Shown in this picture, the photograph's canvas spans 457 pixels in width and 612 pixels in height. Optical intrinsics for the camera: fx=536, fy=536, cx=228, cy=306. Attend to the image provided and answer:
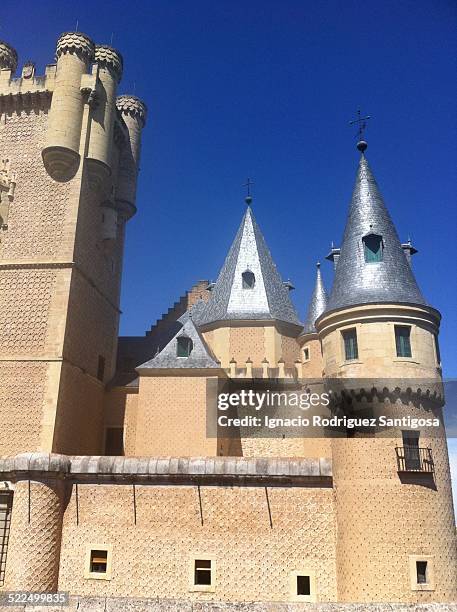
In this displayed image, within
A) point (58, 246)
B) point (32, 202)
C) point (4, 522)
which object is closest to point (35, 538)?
point (4, 522)

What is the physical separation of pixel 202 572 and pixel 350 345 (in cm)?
777

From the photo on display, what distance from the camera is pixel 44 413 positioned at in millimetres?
20641

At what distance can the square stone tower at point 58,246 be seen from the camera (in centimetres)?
2125

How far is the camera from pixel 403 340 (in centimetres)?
1591

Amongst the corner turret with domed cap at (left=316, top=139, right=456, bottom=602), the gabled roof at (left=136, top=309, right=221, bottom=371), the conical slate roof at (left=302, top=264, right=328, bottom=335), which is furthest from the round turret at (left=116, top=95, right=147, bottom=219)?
the corner turret with domed cap at (left=316, top=139, right=456, bottom=602)

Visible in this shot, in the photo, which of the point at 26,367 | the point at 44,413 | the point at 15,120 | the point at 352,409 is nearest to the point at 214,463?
the point at 352,409

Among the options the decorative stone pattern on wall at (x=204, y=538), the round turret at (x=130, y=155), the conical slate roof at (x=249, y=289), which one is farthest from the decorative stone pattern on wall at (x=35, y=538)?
the round turret at (x=130, y=155)

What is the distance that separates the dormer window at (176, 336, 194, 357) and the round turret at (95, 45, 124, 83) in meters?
13.3

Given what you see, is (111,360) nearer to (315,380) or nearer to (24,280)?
(24,280)

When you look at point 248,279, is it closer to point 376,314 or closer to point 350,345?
point 350,345

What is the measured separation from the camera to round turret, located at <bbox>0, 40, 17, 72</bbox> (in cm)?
2636

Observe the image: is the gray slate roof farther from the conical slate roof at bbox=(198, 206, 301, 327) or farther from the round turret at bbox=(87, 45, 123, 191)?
the round turret at bbox=(87, 45, 123, 191)

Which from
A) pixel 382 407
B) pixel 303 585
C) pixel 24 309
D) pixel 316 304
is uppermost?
pixel 316 304

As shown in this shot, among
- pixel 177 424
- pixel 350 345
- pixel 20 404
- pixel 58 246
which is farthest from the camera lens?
pixel 58 246
